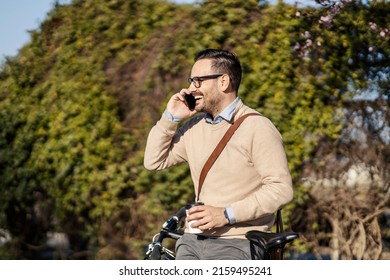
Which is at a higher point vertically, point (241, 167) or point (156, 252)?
point (241, 167)

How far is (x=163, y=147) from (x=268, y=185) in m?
0.72

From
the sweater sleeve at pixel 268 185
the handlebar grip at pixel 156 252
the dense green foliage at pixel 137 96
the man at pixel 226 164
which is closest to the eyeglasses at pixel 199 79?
the man at pixel 226 164

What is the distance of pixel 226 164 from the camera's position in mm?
3676

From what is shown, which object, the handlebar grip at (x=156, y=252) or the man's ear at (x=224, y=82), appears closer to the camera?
the man's ear at (x=224, y=82)

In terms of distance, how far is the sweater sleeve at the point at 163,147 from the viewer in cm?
394

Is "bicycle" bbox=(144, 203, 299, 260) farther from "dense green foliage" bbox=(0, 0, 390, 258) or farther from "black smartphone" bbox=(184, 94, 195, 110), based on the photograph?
"dense green foliage" bbox=(0, 0, 390, 258)

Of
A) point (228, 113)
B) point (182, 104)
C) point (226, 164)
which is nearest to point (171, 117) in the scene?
point (182, 104)

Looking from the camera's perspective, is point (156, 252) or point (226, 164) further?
point (156, 252)

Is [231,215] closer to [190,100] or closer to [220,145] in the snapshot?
[220,145]

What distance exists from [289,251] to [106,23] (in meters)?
2.92

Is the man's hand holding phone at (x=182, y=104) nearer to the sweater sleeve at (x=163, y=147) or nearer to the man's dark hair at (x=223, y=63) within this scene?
the sweater sleeve at (x=163, y=147)
